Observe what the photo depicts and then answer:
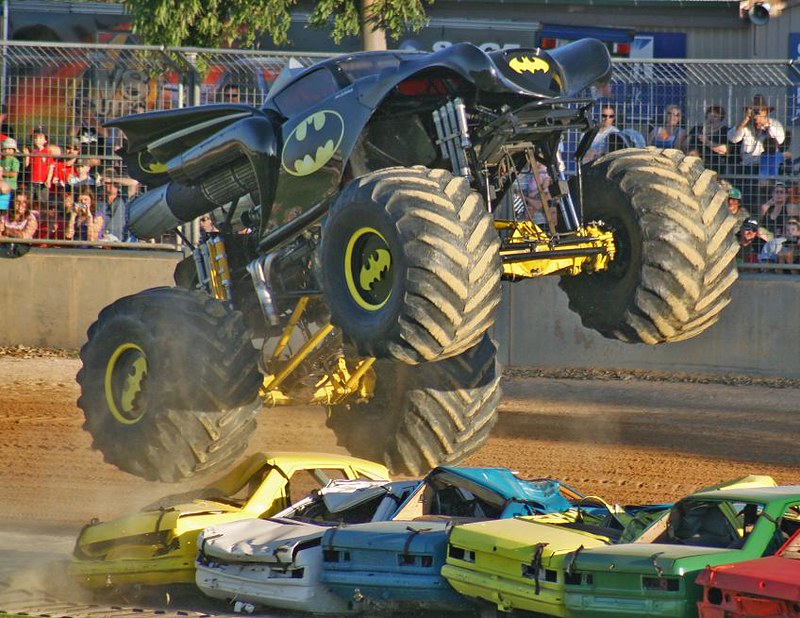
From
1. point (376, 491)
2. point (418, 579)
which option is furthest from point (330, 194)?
point (418, 579)

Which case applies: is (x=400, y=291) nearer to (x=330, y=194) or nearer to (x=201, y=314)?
(x=330, y=194)

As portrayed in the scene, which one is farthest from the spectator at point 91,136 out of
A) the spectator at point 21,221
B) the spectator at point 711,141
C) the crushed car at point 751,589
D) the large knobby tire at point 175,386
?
the crushed car at point 751,589

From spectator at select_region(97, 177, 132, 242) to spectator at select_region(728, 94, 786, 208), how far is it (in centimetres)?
737

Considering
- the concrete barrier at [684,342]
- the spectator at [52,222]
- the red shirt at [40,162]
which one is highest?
the red shirt at [40,162]

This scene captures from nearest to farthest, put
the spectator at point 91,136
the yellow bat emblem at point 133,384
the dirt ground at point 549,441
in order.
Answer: the yellow bat emblem at point 133,384 < the dirt ground at point 549,441 < the spectator at point 91,136

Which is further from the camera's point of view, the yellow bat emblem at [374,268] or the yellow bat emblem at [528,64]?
the yellow bat emblem at [528,64]

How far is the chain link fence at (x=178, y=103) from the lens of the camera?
1545cm

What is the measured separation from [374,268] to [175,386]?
5.85 ft

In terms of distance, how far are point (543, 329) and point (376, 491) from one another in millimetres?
8629

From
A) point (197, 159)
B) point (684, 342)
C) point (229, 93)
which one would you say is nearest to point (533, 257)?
point (197, 159)

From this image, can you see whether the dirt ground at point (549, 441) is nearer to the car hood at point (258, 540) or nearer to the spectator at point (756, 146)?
the car hood at point (258, 540)

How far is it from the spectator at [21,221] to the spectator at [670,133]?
7685 mm

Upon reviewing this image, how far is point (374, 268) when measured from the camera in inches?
321

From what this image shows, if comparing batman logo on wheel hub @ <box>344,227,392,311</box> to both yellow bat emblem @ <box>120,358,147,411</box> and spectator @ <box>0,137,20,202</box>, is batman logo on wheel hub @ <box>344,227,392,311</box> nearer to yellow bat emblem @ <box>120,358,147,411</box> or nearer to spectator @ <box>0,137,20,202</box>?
yellow bat emblem @ <box>120,358,147,411</box>
